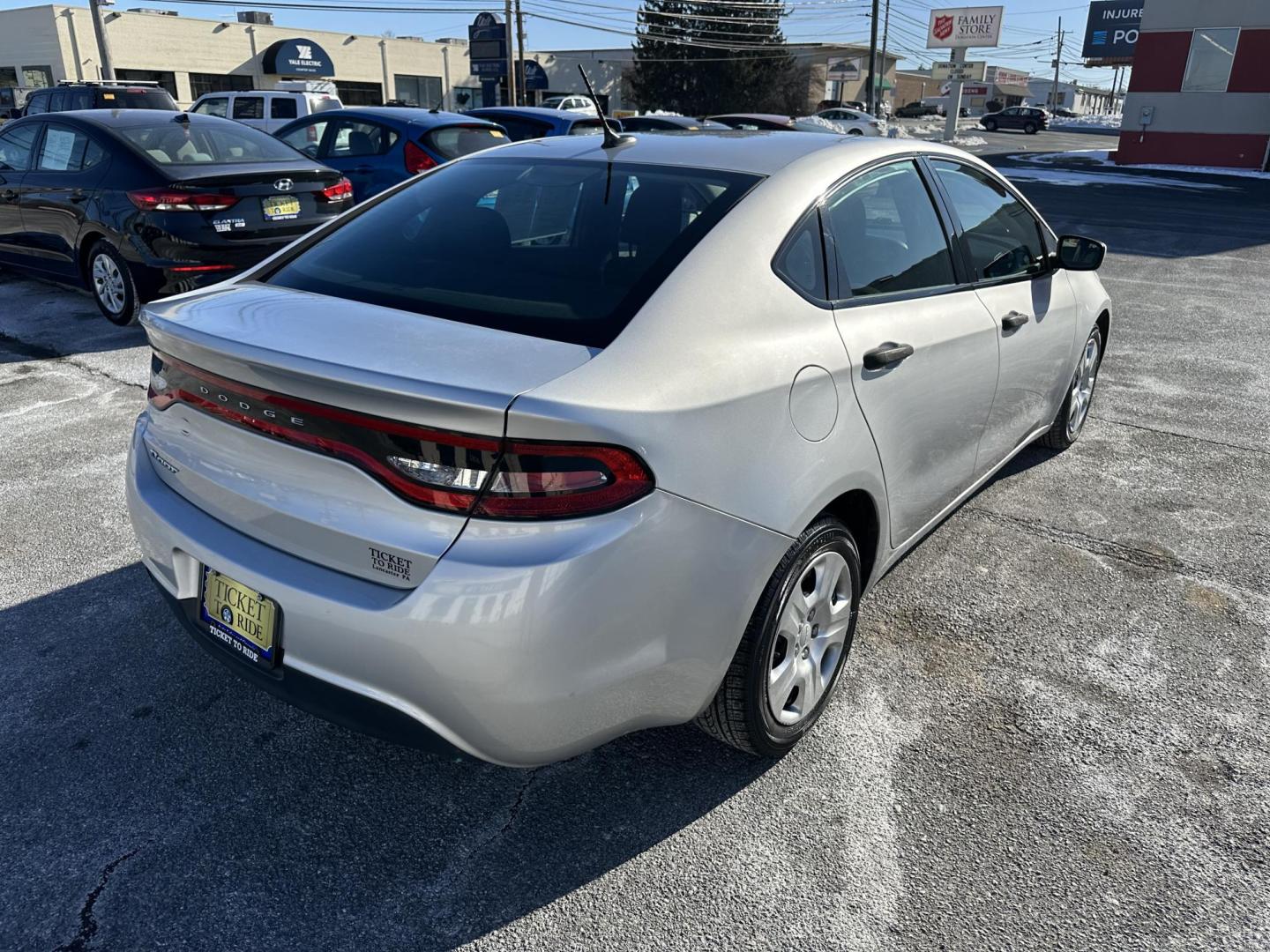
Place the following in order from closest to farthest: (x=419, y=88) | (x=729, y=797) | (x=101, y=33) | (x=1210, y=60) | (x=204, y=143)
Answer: (x=729, y=797) → (x=204, y=143) → (x=1210, y=60) → (x=101, y=33) → (x=419, y=88)

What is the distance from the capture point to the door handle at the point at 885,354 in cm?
260

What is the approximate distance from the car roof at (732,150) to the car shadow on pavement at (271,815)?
1664mm

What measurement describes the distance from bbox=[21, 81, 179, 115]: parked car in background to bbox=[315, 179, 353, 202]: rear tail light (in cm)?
767

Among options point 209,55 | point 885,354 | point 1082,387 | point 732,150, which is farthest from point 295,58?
point 885,354

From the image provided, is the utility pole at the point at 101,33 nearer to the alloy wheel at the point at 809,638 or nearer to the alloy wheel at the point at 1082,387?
the alloy wheel at the point at 1082,387

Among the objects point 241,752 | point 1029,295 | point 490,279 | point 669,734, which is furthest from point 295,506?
point 1029,295

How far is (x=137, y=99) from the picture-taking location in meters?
19.4

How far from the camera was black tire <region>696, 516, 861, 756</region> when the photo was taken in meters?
2.32

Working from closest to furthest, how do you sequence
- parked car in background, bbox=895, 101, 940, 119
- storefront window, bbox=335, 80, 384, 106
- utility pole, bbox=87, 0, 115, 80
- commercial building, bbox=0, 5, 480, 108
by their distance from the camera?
1. utility pole, bbox=87, 0, 115, 80
2. commercial building, bbox=0, 5, 480, 108
3. storefront window, bbox=335, 80, 384, 106
4. parked car in background, bbox=895, 101, 940, 119

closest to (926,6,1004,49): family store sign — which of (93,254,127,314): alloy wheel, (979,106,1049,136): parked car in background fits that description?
(979,106,1049,136): parked car in background

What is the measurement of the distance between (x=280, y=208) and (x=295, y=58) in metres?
46.0

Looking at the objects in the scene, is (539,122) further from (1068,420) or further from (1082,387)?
(1068,420)

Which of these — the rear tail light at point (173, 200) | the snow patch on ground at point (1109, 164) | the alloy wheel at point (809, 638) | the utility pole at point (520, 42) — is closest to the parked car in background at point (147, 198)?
the rear tail light at point (173, 200)

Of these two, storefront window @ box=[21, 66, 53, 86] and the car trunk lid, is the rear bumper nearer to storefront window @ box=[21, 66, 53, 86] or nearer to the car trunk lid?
the car trunk lid
